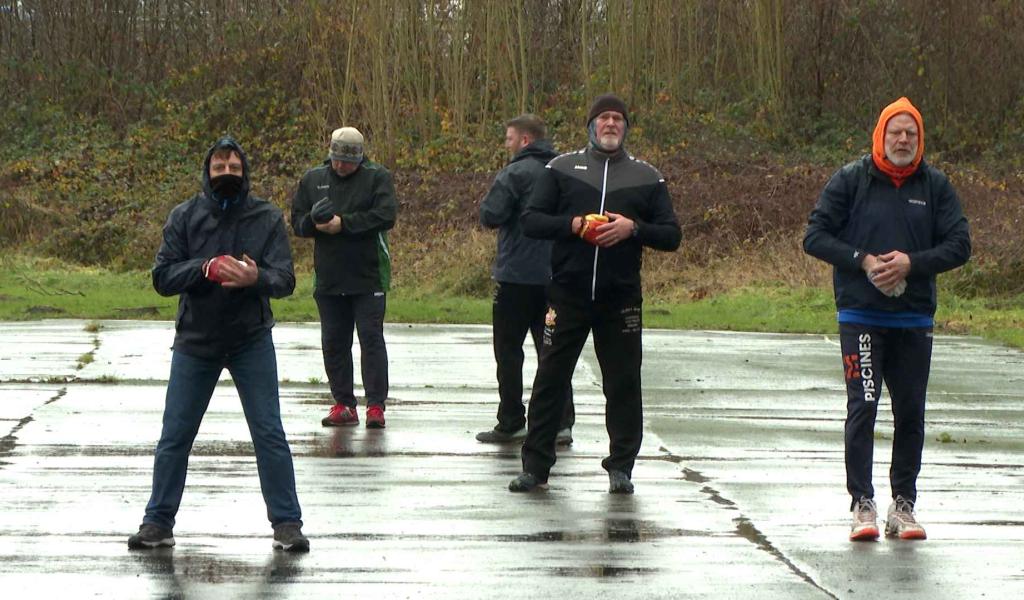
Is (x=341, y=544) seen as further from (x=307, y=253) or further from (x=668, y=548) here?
(x=307, y=253)

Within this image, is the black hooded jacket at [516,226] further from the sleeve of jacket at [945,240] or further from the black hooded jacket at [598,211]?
the sleeve of jacket at [945,240]

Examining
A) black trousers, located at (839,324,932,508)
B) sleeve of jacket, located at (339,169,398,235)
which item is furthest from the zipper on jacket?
sleeve of jacket, located at (339,169,398,235)

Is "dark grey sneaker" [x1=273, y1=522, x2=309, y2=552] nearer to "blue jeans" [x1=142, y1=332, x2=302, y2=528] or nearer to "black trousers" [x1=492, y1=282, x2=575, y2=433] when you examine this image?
"blue jeans" [x1=142, y1=332, x2=302, y2=528]

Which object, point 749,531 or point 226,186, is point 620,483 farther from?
point 226,186

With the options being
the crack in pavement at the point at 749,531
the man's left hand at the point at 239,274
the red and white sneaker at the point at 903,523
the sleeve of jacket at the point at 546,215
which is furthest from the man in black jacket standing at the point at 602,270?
the man's left hand at the point at 239,274

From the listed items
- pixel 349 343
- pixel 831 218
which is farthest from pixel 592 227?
pixel 349 343

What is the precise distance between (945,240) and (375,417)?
464 centimetres

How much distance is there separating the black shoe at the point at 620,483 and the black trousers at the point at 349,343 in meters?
2.91

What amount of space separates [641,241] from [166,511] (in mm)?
2881

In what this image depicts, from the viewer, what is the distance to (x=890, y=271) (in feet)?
25.9

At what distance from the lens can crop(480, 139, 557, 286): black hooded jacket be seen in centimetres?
1079

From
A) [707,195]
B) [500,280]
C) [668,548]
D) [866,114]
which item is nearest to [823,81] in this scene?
[866,114]

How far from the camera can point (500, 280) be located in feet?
35.9

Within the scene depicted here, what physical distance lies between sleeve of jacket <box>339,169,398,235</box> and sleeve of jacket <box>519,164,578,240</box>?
2618 mm
